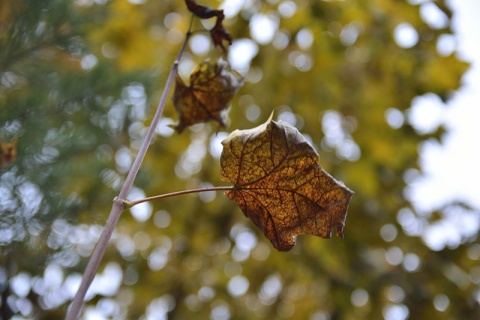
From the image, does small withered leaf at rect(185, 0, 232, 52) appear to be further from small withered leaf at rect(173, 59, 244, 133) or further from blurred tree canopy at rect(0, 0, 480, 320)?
blurred tree canopy at rect(0, 0, 480, 320)

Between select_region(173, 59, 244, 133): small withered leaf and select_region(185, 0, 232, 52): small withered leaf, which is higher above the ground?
select_region(185, 0, 232, 52): small withered leaf

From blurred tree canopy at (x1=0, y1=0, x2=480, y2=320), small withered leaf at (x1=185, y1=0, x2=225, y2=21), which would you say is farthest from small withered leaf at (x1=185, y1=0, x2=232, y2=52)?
blurred tree canopy at (x1=0, y1=0, x2=480, y2=320)

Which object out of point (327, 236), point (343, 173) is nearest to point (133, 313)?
point (343, 173)

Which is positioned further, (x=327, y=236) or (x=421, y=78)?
(x=421, y=78)

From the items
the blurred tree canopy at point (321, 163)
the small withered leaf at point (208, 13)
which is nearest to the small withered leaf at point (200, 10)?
the small withered leaf at point (208, 13)

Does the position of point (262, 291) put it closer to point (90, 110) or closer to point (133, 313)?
point (133, 313)

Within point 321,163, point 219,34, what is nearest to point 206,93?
point 219,34
